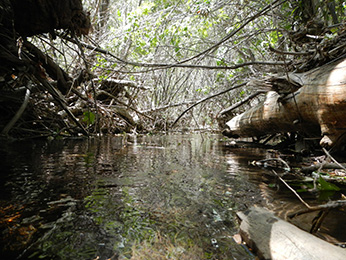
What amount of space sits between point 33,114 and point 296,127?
4682 mm

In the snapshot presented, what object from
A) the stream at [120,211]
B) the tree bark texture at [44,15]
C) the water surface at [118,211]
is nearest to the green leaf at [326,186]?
the stream at [120,211]

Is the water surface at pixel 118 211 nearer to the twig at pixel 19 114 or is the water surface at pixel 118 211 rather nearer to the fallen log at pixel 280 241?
the fallen log at pixel 280 241

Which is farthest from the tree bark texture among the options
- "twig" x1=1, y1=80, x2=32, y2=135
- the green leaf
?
the green leaf

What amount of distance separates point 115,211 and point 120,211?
0.10ft

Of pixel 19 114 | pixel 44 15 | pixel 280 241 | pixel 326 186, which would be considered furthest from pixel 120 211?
pixel 19 114

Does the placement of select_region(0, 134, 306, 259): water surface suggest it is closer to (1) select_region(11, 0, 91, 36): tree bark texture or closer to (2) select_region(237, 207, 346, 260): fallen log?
(2) select_region(237, 207, 346, 260): fallen log

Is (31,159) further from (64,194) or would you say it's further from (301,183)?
(301,183)

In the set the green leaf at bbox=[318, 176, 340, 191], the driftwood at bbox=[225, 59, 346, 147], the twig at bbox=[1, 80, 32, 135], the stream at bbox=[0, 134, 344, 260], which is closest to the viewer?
the stream at bbox=[0, 134, 344, 260]

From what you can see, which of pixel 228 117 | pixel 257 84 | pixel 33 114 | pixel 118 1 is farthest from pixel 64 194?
pixel 118 1

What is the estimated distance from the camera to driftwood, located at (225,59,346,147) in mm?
2354

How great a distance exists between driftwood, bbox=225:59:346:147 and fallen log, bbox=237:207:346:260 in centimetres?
185

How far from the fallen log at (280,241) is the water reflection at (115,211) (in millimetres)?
85

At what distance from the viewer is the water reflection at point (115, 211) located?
977mm

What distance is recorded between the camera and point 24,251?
0.90 meters
